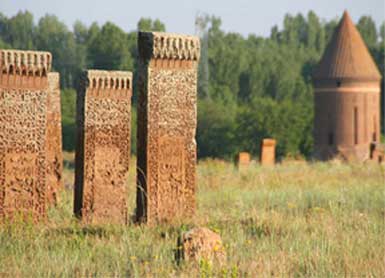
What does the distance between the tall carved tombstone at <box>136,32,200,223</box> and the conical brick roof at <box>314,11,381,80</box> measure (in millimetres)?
32458

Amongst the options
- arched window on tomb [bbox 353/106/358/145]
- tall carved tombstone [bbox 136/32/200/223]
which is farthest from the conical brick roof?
tall carved tombstone [bbox 136/32/200/223]

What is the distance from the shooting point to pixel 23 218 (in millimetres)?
9938

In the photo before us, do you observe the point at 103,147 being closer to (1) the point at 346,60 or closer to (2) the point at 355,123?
(1) the point at 346,60

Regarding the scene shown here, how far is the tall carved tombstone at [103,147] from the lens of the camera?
10.8 metres

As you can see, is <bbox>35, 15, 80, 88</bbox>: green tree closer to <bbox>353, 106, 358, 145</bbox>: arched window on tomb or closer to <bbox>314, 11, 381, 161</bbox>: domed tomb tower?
<bbox>314, 11, 381, 161</bbox>: domed tomb tower

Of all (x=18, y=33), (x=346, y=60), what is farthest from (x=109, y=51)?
(x=346, y=60)

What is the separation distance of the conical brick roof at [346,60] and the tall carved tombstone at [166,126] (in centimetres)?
3246

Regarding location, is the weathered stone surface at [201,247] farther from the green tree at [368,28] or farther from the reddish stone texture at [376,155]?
the green tree at [368,28]

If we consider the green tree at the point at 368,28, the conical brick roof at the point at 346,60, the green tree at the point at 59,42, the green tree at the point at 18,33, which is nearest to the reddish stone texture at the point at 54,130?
the green tree at the point at 18,33

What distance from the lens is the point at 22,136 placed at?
10.1 meters

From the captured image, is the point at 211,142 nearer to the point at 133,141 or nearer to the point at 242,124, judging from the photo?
the point at 242,124

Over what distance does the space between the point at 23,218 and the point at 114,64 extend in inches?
1140

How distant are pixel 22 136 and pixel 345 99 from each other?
33.9m

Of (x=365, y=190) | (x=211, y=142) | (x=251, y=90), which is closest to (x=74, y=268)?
(x=365, y=190)
